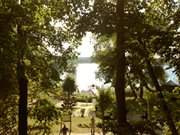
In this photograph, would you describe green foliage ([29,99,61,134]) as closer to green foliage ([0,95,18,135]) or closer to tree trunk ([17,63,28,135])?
green foliage ([0,95,18,135])

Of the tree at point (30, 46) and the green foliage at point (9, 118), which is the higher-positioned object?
the tree at point (30, 46)

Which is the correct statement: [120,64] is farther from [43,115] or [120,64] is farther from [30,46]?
[43,115]

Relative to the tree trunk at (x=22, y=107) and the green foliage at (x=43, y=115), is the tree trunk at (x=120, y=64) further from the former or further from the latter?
the green foliage at (x=43, y=115)

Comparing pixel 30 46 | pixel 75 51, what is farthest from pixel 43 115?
pixel 30 46

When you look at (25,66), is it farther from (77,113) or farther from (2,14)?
(77,113)

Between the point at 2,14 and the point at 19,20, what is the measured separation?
928 millimetres

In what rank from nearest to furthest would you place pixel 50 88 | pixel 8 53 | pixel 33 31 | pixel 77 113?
pixel 8 53 < pixel 33 31 < pixel 50 88 < pixel 77 113

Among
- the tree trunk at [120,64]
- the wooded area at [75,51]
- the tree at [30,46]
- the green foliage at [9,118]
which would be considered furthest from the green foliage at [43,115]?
the tree trunk at [120,64]

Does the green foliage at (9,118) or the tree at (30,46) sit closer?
the tree at (30,46)

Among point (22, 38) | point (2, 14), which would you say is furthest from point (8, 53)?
point (22, 38)

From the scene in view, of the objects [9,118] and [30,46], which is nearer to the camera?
[30,46]

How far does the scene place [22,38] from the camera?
47.7ft

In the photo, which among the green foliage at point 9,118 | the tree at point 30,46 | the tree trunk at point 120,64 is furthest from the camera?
the green foliage at point 9,118

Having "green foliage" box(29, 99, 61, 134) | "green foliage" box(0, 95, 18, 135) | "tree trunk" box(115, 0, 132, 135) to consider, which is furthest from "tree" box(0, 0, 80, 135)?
"tree trunk" box(115, 0, 132, 135)
